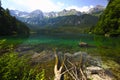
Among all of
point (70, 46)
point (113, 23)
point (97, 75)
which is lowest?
point (70, 46)

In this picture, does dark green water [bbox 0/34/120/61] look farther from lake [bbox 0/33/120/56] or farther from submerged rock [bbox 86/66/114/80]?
submerged rock [bbox 86/66/114/80]

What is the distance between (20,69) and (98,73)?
1264 cm

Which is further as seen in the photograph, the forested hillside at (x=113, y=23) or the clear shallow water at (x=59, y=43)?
the forested hillside at (x=113, y=23)

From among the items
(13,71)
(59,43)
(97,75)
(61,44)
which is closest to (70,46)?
(61,44)

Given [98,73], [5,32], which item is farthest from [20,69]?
[5,32]

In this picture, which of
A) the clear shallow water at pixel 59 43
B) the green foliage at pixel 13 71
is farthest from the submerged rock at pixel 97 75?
the clear shallow water at pixel 59 43

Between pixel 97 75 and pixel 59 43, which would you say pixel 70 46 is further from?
pixel 97 75

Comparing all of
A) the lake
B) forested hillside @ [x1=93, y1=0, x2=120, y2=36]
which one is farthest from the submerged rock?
forested hillside @ [x1=93, y1=0, x2=120, y2=36]

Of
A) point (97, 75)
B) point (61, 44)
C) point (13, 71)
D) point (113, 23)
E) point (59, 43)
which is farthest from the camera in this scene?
point (113, 23)

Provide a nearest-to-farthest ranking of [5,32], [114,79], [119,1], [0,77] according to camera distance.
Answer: [0,77] → [114,79] → [5,32] → [119,1]

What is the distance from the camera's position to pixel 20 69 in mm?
11797

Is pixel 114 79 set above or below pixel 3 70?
below

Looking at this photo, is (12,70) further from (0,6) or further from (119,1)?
(119,1)

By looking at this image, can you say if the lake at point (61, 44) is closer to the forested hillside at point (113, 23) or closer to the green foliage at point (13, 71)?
the green foliage at point (13, 71)
